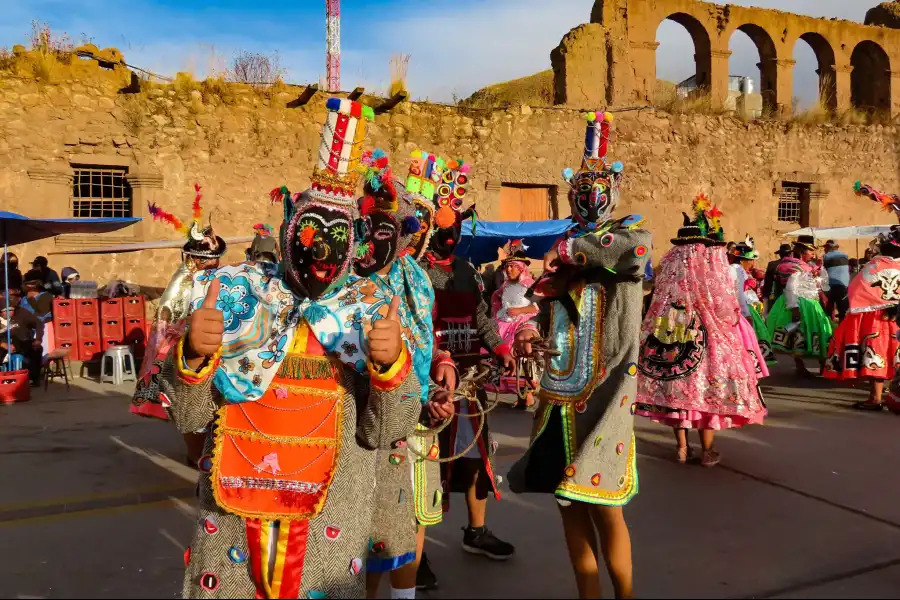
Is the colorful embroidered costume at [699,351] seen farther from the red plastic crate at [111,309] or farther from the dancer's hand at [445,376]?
the red plastic crate at [111,309]

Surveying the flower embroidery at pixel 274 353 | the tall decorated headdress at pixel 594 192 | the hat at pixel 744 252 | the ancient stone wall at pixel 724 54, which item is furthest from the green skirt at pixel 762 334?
the ancient stone wall at pixel 724 54

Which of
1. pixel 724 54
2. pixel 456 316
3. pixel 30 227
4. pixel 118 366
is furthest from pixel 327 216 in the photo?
pixel 724 54

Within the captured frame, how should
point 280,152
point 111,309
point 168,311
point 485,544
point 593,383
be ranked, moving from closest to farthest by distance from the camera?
point 593,383
point 485,544
point 168,311
point 111,309
point 280,152

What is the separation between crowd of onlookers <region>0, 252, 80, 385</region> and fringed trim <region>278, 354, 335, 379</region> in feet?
29.4

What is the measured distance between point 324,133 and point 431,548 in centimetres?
272

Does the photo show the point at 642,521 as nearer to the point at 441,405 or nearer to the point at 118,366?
the point at 441,405

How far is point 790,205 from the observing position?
21.4 meters

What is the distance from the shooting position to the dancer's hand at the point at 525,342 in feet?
11.5

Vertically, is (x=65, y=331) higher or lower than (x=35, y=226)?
lower

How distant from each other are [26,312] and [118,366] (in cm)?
148

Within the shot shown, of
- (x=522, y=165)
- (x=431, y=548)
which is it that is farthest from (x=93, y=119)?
(x=431, y=548)

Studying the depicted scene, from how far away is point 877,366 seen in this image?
8.33 m

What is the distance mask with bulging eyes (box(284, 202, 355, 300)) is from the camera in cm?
231

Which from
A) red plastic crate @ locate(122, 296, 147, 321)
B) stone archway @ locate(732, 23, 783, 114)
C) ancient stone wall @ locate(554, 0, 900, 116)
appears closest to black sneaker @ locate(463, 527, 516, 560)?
red plastic crate @ locate(122, 296, 147, 321)
